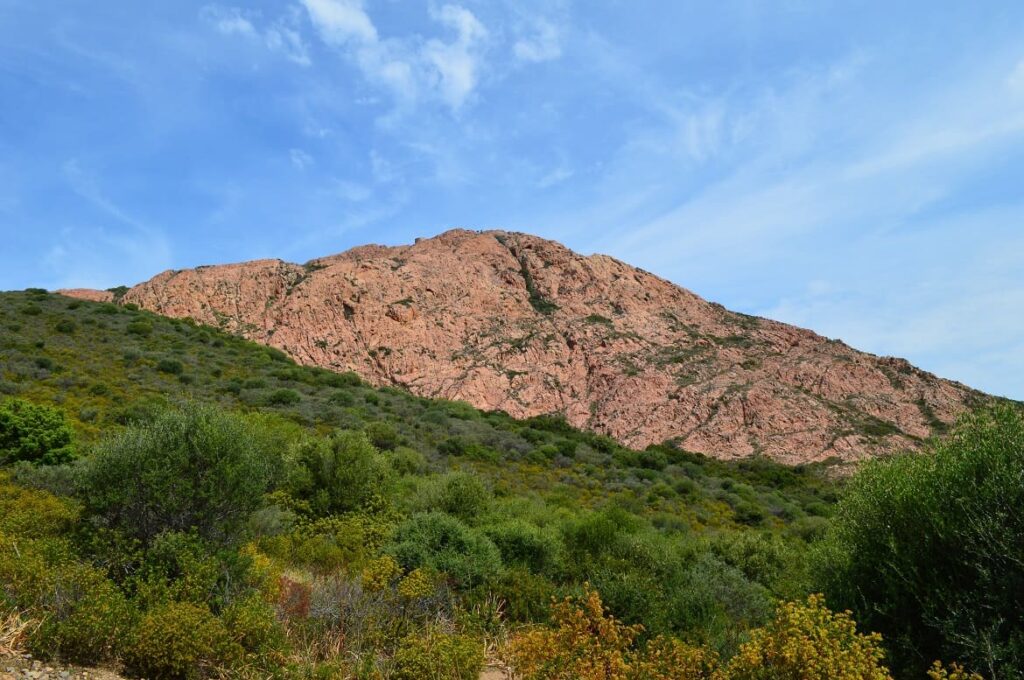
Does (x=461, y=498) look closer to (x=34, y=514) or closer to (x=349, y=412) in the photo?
(x=34, y=514)

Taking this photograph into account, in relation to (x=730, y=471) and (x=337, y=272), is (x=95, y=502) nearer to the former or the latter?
(x=730, y=471)

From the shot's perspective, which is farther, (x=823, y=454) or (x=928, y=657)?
(x=823, y=454)

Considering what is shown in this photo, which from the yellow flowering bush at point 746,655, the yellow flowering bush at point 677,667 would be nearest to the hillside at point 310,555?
the yellow flowering bush at point 746,655

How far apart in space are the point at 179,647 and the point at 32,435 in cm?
1374

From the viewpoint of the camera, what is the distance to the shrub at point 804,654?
5.48 meters

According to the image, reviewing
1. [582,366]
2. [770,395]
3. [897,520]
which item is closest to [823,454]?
[770,395]

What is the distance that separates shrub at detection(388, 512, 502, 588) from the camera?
40.9 feet

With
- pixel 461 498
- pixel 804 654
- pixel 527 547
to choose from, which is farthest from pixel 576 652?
pixel 461 498

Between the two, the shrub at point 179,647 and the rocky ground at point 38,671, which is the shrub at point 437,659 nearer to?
the shrub at point 179,647

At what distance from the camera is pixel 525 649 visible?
7375 mm

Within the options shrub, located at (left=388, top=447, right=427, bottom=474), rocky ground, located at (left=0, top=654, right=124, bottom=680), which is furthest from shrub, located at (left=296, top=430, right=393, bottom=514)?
rocky ground, located at (left=0, top=654, right=124, bottom=680)

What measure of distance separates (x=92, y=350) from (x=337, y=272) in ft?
94.5

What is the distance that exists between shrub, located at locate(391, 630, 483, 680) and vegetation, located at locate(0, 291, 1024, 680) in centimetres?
3

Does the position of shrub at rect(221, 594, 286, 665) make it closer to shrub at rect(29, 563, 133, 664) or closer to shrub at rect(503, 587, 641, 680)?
shrub at rect(29, 563, 133, 664)
